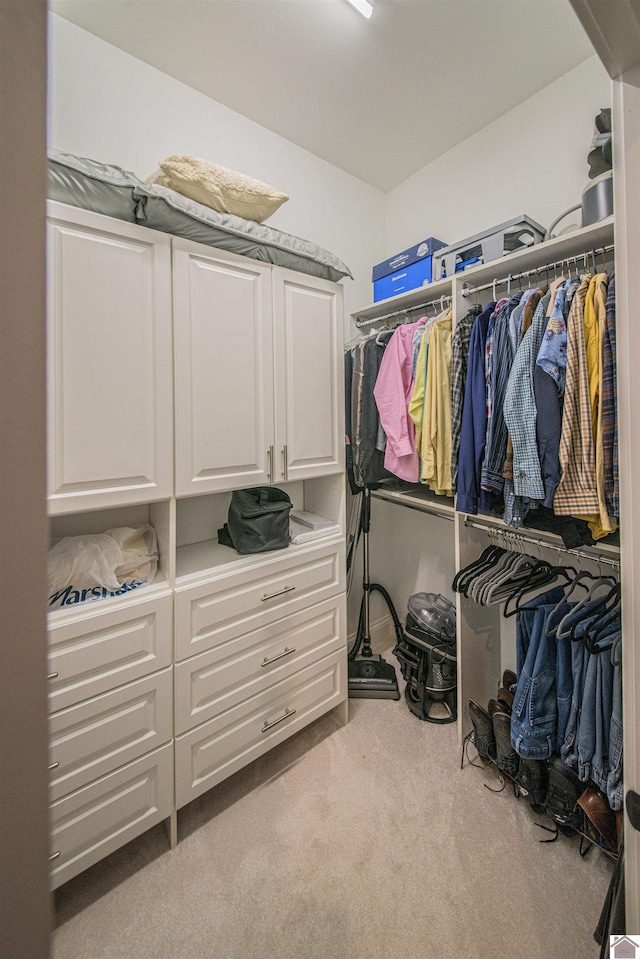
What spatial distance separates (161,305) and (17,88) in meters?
1.23

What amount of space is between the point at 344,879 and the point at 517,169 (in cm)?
311

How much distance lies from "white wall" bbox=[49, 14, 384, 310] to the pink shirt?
737mm

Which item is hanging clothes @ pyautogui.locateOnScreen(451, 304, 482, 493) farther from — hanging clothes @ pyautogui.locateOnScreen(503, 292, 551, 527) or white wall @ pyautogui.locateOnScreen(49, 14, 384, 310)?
white wall @ pyautogui.locateOnScreen(49, 14, 384, 310)

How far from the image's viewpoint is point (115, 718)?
1.28 meters

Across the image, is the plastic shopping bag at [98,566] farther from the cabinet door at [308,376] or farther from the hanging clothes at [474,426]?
the hanging clothes at [474,426]

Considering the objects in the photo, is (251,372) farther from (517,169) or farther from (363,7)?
(517,169)

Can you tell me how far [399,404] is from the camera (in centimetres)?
195

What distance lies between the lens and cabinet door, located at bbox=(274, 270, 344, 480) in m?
1.70

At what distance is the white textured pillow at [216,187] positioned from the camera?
1.43 metres

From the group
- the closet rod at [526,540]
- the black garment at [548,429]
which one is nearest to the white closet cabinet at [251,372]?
the closet rod at [526,540]

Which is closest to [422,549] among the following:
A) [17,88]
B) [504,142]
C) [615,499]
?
[615,499]

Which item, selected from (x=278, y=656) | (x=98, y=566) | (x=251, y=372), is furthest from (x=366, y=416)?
(x=98, y=566)

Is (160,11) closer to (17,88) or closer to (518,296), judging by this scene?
(518,296)

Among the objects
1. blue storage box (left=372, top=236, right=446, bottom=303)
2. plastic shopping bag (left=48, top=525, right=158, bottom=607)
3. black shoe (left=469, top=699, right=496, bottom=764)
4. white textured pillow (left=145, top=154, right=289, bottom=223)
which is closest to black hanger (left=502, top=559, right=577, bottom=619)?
black shoe (left=469, top=699, right=496, bottom=764)
